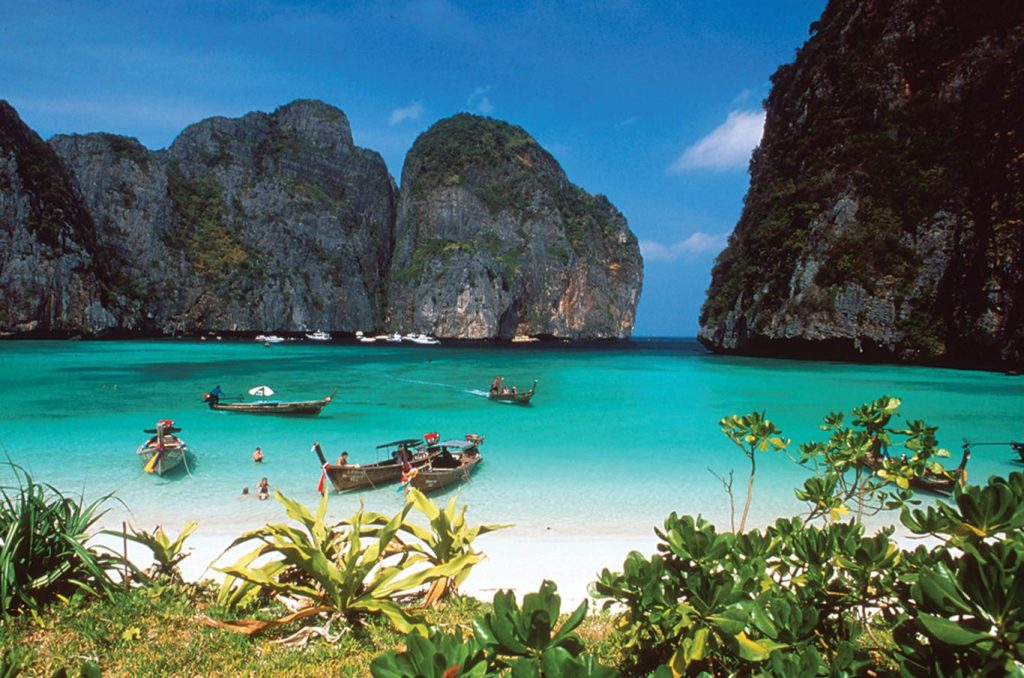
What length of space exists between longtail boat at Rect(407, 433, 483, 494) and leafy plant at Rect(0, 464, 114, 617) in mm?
6731

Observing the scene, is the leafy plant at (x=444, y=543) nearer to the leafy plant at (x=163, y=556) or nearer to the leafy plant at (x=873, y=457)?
the leafy plant at (x=163, y=556)

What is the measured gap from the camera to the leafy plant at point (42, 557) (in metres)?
4.00

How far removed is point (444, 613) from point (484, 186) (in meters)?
131

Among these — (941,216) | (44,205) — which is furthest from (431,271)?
(941,216)

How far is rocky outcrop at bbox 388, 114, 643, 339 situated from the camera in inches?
4518

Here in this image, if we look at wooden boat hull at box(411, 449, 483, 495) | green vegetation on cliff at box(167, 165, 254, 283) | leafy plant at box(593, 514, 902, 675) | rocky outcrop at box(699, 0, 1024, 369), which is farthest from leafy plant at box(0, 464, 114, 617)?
green vegetation on cliff at box(167, 165, 254, 283)

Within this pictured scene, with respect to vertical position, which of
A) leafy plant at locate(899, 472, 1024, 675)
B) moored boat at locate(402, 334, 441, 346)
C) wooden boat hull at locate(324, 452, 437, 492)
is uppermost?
leafy plant at locate(899, 472, 1024, 675)

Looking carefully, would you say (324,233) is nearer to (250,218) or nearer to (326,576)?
(250,218)

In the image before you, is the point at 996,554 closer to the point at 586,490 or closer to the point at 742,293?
the point at 586,490

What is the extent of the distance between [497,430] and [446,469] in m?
8.08

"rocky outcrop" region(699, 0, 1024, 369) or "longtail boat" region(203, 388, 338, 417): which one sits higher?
"rocky outcrop" region(699, 0, 1024, 369)

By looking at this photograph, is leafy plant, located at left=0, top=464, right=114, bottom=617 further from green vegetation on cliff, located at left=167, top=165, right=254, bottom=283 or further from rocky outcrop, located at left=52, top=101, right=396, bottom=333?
green vegetation on cliff, located at left=167, top=165, right=254, bottom=283

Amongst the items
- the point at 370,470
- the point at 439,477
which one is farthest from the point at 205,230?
the point at 439,477

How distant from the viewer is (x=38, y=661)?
347 centimetres
